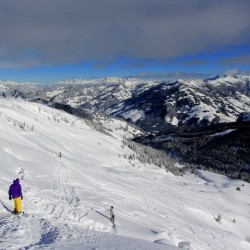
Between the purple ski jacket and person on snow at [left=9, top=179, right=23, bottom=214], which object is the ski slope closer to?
person on snow at [left=9, top=179, right=23, bottom=214]

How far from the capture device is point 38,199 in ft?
89.3

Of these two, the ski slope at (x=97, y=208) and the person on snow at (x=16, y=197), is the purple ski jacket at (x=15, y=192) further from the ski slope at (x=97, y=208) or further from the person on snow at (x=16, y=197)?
the ski slope at (x=97, y=208)

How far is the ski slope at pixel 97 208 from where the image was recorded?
62.8ft

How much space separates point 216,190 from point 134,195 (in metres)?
29.3

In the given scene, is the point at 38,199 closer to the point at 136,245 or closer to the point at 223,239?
the point at 136,245

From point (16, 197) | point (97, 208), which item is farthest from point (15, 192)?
point (97, 208)

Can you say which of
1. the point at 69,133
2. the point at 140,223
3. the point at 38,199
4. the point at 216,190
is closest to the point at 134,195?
the point at 140,223

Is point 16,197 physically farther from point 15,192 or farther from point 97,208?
point 97,208

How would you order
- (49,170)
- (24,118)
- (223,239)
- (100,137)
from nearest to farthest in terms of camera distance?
(223,239)
(49,170)
(24,118)
(100,137)

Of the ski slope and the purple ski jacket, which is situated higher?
the purple ski jacket

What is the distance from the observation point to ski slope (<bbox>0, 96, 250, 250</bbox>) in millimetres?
19141

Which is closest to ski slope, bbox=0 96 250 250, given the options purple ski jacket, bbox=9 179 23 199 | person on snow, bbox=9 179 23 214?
person on snow, bbox=9 179 23 214

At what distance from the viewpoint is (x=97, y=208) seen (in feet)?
94.4

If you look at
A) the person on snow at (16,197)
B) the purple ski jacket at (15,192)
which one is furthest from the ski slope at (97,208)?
the purple ski jacket at (15,192)
